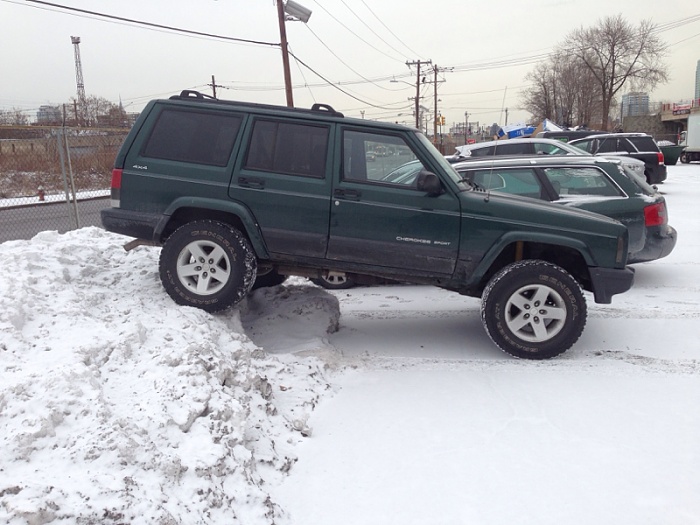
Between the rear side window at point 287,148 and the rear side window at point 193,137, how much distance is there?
22cm

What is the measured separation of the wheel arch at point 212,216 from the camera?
16.7 feet

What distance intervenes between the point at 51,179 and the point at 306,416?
1587cm

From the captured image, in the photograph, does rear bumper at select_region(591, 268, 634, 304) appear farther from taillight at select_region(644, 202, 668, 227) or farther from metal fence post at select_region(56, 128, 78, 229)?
metal fence post at select_region(56, 128, 78, 229)

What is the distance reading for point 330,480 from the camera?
3.31m

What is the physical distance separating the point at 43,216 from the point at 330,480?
48.7ft

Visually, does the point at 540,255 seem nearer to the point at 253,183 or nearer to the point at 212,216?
the point at 253,183

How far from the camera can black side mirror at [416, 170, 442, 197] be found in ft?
16.4

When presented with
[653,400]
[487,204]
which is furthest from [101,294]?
[653,400]

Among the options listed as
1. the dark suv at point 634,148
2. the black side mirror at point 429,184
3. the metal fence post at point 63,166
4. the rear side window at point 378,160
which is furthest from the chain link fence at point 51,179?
the dark suv at point 634,148

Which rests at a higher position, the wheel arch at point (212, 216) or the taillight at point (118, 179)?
the taillight at point (118, 179)

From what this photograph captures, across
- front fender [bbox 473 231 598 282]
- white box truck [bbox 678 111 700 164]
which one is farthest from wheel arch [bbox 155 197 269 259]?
white box truck [bbox 678 111 700 164]

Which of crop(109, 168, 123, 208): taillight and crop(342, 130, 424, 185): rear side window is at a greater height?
crop(342, 130, 424, 185): rear side window

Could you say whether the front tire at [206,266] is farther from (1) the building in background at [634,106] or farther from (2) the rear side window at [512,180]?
(1) the building in background at [634,106]

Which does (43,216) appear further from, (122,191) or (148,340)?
(148,340)
